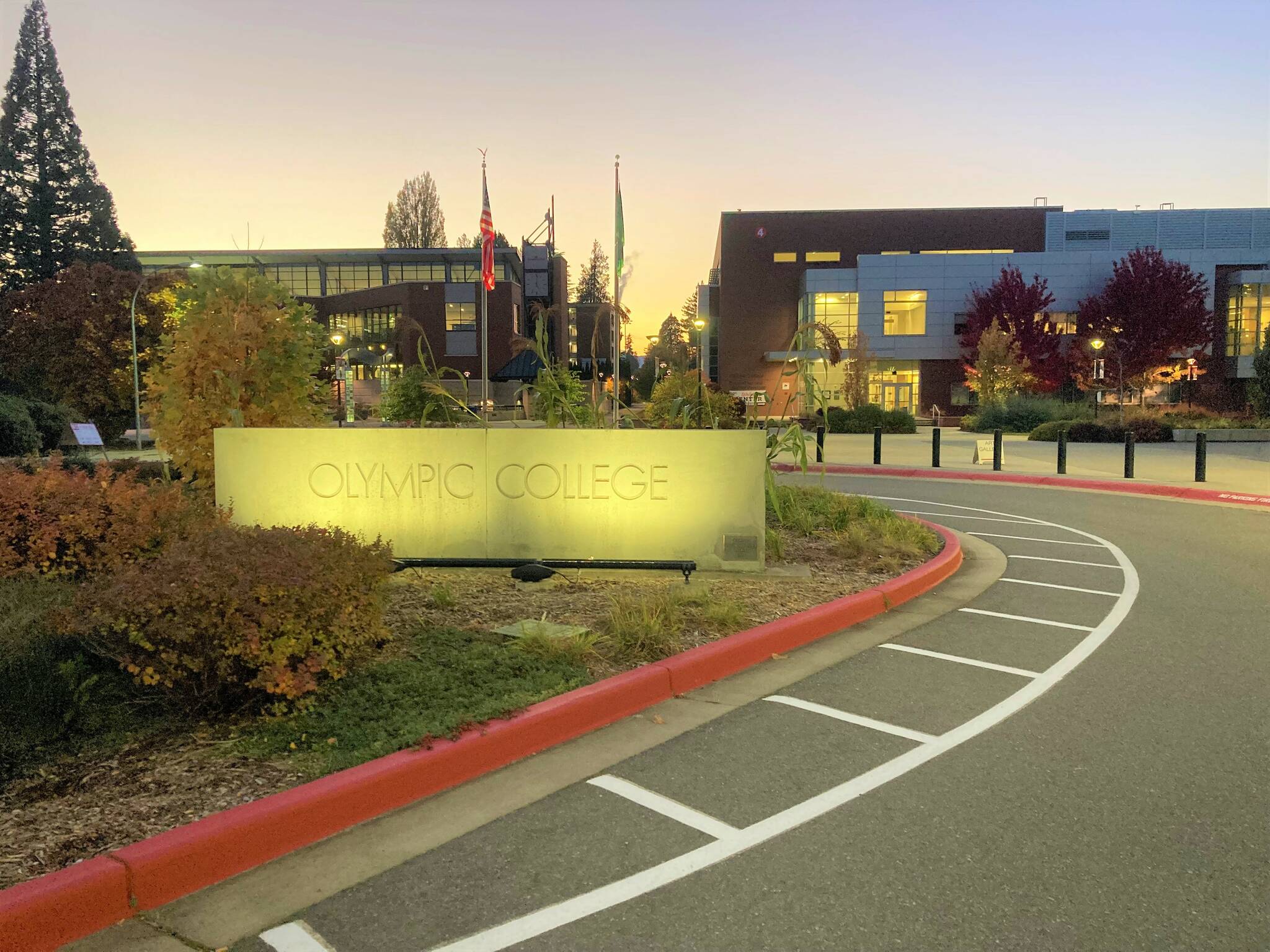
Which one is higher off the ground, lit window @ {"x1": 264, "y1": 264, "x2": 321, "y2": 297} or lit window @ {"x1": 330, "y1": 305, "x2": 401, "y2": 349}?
lit window @ {"x1": 264, "y1": 264, "x2": 321, "y2": 297}

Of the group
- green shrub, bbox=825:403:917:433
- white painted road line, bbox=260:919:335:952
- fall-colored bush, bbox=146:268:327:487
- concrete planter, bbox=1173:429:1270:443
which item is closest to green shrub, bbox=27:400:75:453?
fall-colored bush, bbox=146:268:327:487

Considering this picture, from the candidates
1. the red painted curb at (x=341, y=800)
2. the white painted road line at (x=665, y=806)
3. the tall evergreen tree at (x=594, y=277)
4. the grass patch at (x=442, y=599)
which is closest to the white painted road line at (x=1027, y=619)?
the red painted curb at (x=341, y=800)

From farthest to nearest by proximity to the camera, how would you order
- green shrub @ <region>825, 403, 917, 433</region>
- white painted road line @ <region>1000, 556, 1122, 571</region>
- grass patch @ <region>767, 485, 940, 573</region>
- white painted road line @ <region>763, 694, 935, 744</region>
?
green shrub @ <region>825, 403, 917, 433</region>
white painted road line @ <region>1000, 556, 1122, 571</region>
grass patch @ <region>767, 485, 940, 573</region>
white painted road line @ <region>763, 694, 935, 744</region>

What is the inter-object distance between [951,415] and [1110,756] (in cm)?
5655

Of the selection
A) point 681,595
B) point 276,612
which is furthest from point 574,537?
point 276,612

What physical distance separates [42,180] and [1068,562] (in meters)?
73.2

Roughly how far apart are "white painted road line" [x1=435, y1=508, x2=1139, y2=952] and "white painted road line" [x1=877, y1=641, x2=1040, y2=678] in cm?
12

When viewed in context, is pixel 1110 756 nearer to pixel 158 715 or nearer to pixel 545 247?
pixel 158 715

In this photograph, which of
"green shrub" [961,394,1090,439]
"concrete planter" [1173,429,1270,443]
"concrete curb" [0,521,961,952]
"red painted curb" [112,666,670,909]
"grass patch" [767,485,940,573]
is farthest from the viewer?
"green shrub" [961,394,1090,439]

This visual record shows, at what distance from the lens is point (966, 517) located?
45.3 feet

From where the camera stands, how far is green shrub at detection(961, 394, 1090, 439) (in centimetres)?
3934

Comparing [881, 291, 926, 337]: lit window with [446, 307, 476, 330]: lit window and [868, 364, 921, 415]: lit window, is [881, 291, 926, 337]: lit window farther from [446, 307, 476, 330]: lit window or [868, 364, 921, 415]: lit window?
[446, 307, 476, 330]: lit window

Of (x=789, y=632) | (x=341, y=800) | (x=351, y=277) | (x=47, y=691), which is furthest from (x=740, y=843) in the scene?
(x=351, y=277)

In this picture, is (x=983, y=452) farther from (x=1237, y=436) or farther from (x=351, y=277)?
(x=351, y=277)
